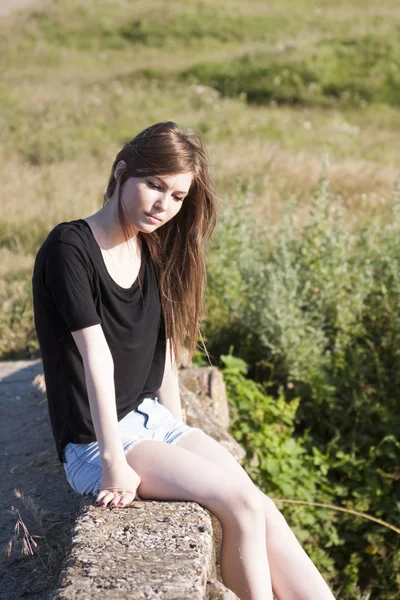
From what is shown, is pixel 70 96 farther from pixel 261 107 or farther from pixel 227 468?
pixel 227 468

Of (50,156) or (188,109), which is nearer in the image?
(50,156)

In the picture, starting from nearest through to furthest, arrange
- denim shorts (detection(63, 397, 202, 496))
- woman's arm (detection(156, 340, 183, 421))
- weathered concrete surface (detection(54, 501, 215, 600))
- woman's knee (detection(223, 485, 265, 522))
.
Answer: weathered concrete surface (detection(54, 501, 215, 600))
woman's knee (detection(223, 485, 265, 522))
denim shorts (detection(63, 397, 202, 496))
woman's arm (detection(156, 340, 183, 421))

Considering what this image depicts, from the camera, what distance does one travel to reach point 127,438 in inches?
112

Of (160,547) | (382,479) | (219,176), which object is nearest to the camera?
(160,547)

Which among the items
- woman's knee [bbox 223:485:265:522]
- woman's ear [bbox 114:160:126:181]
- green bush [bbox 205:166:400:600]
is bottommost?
green bush [bbox 205:166:400:600]

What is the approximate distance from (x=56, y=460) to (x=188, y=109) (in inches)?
410

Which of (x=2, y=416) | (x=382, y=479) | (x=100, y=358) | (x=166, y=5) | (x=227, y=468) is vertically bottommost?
(x=382, y=479)

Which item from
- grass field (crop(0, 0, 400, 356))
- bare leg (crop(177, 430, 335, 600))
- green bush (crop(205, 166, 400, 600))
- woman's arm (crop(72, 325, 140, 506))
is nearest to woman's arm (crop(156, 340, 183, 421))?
bare leg (crop(177, 430, 335, 600))

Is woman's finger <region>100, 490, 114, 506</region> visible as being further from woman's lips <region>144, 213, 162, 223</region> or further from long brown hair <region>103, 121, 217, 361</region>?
woman's lips <region>144, 213, 162, 223</region>

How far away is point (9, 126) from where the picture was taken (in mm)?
11805

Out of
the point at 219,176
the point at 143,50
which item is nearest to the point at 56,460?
the point at 219,176

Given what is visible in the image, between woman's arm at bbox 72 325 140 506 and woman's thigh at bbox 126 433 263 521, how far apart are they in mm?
60

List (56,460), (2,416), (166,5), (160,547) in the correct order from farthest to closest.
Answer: (166,5) < (2,416) < (56,460) < (160,547)

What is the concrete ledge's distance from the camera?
2.18 m
